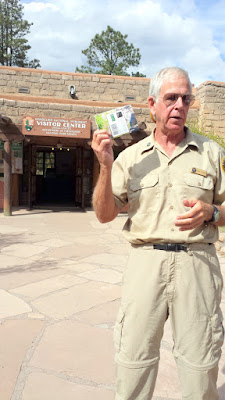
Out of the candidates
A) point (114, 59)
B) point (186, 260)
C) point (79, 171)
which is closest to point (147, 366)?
point (186, 260)

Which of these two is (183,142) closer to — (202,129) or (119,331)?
(119,331)

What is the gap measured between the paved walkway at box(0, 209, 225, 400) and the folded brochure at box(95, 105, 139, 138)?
156 centimetres

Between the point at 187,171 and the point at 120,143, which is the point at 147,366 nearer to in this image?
the point at 187,171

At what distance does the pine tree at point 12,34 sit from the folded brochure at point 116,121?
105 feet

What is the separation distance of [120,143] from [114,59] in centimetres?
2610

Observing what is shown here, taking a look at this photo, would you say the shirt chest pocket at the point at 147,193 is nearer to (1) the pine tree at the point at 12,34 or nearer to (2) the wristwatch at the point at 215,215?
(2) the wristwatch at the point at 215,215

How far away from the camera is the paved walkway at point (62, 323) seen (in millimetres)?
2277

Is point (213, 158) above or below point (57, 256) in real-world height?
above

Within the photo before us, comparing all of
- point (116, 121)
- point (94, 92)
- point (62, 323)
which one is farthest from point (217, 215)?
point (94, 92)

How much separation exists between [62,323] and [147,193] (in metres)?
1.90

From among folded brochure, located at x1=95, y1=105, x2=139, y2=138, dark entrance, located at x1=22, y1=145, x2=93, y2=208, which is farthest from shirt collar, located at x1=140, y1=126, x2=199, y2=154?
dark entrance, located at x1=22, y1=145, x2=93, y2=208

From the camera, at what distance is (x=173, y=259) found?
5.33 ft

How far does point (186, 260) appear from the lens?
1620mm

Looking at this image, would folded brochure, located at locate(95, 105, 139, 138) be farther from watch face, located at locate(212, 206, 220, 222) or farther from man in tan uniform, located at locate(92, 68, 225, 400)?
watch face, located at locate(212, 206, 220, 222)
